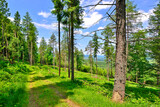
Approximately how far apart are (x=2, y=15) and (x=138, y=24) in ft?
101

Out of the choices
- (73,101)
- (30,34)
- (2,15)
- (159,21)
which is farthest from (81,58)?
(73,101)

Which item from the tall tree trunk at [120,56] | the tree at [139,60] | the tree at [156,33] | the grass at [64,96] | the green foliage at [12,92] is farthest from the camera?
the tree at [139,60]

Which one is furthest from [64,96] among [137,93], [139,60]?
[139,60]

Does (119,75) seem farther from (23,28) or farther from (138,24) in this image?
(23,28)

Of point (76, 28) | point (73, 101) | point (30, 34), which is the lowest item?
point (73, 101)

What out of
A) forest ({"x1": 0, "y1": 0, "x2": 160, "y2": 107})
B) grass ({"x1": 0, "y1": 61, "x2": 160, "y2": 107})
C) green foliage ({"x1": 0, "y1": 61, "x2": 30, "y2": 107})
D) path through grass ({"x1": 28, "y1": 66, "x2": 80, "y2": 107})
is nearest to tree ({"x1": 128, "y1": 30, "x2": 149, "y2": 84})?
forest ({"x1": 0, "y1": 0, "x2": 160, "y2": 107})

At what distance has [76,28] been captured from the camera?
12828mm

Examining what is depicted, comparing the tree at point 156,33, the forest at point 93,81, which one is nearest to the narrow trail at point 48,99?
the forest at point 93,81

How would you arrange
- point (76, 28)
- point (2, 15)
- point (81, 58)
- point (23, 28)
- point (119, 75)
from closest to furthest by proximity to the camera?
point (119, 75) → point (76, 28) → point (2, 15) → point (23, 28) → point (81, 58)

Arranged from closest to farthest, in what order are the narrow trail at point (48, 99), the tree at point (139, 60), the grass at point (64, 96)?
the grass at point (64, 96), the narrow trail at point (48, 99), the tree at point (139, 60)

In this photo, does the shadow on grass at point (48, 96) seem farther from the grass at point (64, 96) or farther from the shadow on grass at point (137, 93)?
the shadow on grass at point (137, 93)

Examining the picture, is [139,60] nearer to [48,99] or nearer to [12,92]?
[48,99]

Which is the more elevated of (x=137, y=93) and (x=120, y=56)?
(x=120, y=56)

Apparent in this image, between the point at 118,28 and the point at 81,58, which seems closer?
the point at 118,28
